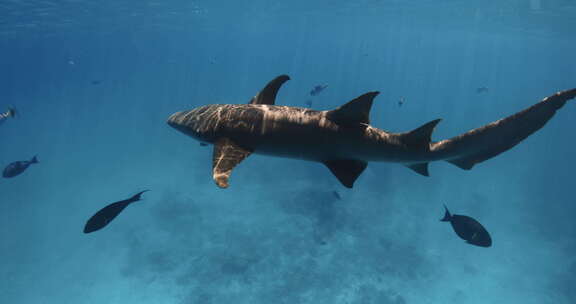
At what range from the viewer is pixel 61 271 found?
19.9 meters

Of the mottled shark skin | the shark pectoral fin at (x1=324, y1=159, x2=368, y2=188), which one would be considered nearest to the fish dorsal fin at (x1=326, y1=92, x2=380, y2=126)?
the mottled shark skin

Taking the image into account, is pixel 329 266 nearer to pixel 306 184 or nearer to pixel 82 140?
pixel 306 184

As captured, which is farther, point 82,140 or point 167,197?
point 82,140

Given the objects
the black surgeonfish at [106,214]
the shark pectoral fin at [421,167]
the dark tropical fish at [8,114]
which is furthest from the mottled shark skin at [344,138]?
the dark tropical fish at [8,114]

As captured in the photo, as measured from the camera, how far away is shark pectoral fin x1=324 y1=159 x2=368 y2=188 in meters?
4.79

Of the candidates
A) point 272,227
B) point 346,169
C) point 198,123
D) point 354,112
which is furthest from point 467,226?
point 272,227

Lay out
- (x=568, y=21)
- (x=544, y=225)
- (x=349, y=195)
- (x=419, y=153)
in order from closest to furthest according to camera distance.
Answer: (x=419, y=153)
(x=349, y=195)
(x=544, y=225)
(x=568, y=21)

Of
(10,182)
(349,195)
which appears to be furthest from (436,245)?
(10,182)

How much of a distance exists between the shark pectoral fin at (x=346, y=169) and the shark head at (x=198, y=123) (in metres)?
2.06

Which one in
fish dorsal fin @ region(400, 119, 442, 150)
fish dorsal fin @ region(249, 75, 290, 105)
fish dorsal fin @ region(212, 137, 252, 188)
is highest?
fish dorsal fin @ region(249, 75, 290, 105)

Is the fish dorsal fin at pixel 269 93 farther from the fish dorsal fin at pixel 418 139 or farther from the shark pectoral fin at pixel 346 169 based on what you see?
the fish dorsal fin at pixel 418 139

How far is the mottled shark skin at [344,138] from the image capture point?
4.43m

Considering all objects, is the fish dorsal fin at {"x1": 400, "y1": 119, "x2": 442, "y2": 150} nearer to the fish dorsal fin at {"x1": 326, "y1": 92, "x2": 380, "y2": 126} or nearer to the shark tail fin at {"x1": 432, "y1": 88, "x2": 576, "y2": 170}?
the shark tail fin at {"x1": 432, "y1": 88, "x2": 576, "y2": 170}

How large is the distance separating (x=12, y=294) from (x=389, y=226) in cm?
2535
